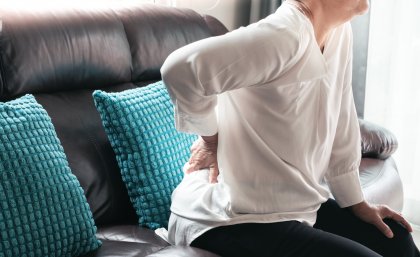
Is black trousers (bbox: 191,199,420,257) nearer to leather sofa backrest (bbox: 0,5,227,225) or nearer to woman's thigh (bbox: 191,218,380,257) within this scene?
woman's thigh (bbox: 191,218,380,257)

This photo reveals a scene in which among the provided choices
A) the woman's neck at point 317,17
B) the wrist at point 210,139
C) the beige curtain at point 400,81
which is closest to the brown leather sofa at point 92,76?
the wrist at point 210,139

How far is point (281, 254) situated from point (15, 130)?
26.4 inches

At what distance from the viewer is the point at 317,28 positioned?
1.40 meters

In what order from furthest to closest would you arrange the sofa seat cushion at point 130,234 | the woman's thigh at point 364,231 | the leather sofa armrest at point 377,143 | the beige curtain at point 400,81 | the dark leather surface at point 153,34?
the beige curtain at point 400,81
the leather sofa armrest at point 377,143
the dark leather surface at point 153,34
the sofa seat cushion at point 130,234
the woman's thigh at point 364,231

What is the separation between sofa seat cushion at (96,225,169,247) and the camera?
5.28 ft

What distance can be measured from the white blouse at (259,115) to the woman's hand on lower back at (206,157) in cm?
2

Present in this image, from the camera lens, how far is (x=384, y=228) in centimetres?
148

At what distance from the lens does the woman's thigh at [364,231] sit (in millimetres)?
1473

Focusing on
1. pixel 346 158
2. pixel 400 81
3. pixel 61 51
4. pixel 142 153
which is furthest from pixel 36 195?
pixel 400 81

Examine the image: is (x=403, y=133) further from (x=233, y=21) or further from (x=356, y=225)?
(x=356, y=225)

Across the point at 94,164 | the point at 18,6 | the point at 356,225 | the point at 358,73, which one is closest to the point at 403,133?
the point at 358,73

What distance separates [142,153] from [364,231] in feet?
2.06

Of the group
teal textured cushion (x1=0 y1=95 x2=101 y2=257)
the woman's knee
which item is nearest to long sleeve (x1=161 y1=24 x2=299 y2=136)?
teal textured cushion (x1=0 y1=95 x2=101 y2=257)

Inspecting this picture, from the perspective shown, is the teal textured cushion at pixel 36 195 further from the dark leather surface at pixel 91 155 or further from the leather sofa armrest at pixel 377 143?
the leather sofa armrest at pixel 377 143
